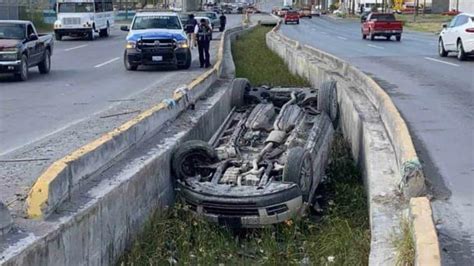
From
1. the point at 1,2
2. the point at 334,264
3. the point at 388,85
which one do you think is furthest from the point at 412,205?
the point at 1,2

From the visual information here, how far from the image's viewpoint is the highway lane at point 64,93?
1466 centimetres

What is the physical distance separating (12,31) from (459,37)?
1406cm

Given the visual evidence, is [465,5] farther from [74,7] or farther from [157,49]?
[157,49]

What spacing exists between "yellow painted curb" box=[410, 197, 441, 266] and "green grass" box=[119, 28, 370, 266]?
47.0 inches

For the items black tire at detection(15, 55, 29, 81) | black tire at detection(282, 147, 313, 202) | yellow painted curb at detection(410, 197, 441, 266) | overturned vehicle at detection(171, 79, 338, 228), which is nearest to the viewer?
yellow painted curb at detection(410, 197, 441, 266)

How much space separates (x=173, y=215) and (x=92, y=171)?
173cm

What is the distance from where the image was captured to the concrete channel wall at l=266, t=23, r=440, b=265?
6.70 meters

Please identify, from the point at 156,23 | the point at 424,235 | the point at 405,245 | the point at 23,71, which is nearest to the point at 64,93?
the point at 23,71

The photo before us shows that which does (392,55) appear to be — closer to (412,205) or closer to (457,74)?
(457,74)

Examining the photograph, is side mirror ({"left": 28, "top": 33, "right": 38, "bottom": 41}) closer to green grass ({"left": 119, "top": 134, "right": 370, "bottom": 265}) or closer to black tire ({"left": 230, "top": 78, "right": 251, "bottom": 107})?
black tire ({"left": 230, "top": 78, "right": 251, "bottom": 107})

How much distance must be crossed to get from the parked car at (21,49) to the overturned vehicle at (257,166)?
10450 millimetres

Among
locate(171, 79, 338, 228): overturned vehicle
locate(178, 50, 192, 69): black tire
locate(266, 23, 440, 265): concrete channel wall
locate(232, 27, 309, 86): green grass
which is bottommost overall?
locate(232, 27, 309, 86): green grass

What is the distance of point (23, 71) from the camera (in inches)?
929

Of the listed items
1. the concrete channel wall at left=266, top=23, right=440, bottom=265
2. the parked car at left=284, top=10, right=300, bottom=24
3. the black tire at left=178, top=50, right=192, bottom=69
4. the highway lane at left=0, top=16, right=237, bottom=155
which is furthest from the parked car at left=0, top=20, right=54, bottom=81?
the parked car at left=284, top=10, right=300, bottom=24
